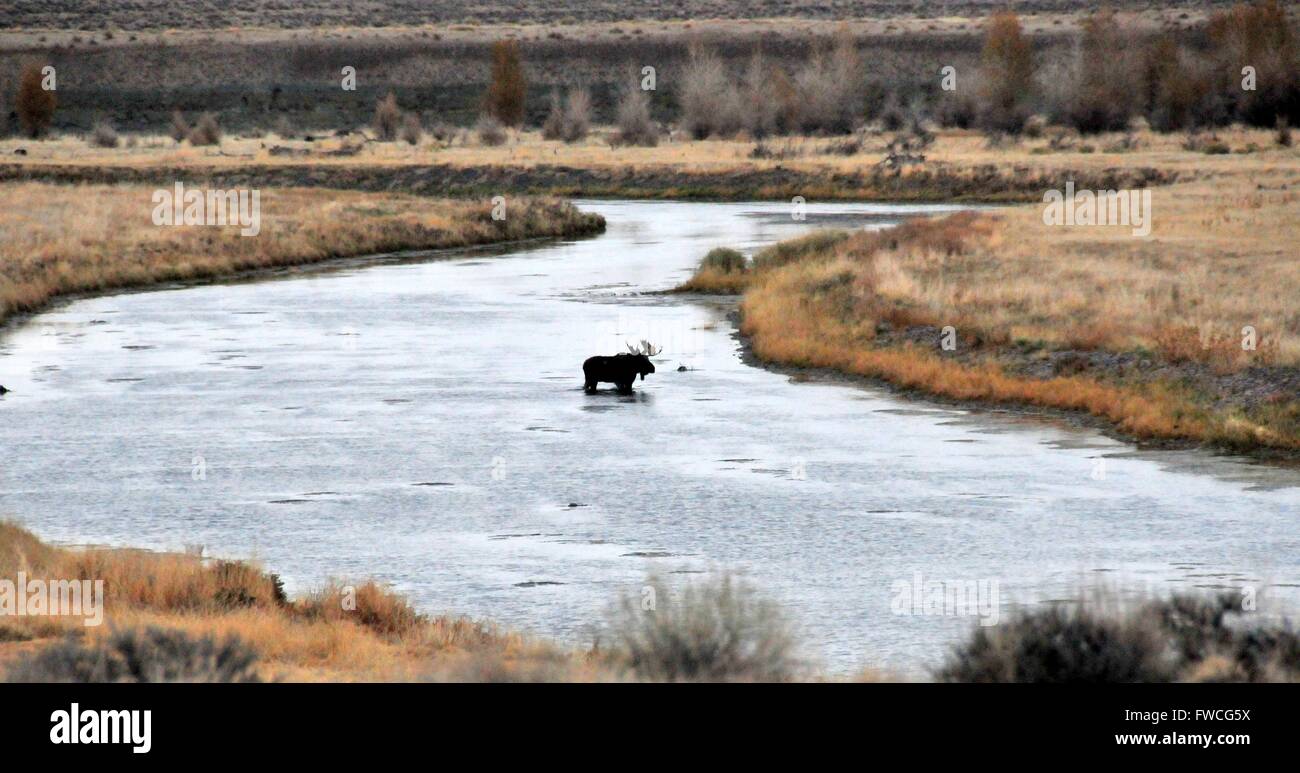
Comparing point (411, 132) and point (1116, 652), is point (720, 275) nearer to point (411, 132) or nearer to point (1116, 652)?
point (1116, 652)

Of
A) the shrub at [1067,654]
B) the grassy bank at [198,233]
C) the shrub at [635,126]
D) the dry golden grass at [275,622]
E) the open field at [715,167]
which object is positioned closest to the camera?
the shrub at [1067,654]

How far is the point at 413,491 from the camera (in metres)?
18.8

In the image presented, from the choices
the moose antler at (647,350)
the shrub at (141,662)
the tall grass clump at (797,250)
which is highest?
the shrub at (141,662)

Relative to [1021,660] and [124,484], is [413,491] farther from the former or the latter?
[1021,660]

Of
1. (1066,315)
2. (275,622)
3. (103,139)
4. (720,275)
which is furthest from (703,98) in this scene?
(275,622)

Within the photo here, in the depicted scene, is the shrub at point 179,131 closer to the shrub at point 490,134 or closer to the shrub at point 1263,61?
the shrub at point 490,134

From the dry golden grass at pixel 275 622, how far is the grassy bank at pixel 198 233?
24488 millimetres

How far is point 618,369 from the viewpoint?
2558 centimetres

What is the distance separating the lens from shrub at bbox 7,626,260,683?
8523 millimetres

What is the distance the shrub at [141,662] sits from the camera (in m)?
8.52

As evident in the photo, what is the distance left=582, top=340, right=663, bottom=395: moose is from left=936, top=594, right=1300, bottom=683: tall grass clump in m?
16.1

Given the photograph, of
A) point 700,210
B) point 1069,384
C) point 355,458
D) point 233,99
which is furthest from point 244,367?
point 233,99

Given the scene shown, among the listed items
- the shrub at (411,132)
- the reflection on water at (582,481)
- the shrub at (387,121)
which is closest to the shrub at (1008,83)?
the shrub at (411,132)

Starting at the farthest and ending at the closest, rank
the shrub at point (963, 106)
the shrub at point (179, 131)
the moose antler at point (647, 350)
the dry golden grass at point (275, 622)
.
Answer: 1. the shrub at point (179, 131)
2. the shrub at point (963, 106)
3. the moose antler at point (647, 350)
4. the dry golden grass at point (275, 622)
